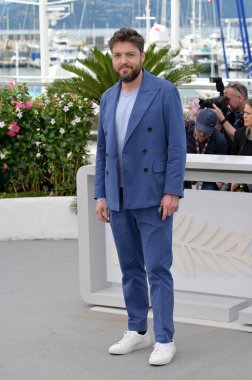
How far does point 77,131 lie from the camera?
10078mm

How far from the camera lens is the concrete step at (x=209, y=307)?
646cm

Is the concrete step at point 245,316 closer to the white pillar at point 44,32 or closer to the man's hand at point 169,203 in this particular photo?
the man's hand at point 169,203

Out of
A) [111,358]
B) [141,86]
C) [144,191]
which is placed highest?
[141,86]

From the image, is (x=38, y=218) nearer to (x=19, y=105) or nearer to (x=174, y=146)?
(x=19, y=105)

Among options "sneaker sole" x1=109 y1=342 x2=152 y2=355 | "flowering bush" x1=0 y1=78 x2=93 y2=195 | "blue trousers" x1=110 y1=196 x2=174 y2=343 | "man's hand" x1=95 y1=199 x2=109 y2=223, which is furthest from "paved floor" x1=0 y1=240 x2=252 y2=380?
"flowering bush" x1=0 y1=78 x2=93 y2=195

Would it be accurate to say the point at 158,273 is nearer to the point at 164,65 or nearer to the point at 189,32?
the point at 164,65

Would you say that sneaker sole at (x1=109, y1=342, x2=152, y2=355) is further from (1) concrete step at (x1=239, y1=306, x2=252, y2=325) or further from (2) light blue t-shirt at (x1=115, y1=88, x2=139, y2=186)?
(2) light blue t-shirt at (x1=115, y1=88, x2=139, y2=186)

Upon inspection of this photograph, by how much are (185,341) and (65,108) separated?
14.6 feet

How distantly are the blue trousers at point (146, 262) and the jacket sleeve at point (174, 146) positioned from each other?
0.64 feet

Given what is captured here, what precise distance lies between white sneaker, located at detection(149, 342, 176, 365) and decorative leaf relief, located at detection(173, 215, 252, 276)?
104 centimetres

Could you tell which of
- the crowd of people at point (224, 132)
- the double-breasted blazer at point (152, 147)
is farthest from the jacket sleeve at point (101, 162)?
the crowd of people at point (224, 132)

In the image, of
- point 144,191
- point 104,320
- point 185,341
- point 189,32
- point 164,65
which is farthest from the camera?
point 189,32

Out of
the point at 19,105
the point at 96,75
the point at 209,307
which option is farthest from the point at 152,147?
the point at 96,75

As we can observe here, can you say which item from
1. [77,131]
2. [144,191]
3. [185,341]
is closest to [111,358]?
[185,341]
